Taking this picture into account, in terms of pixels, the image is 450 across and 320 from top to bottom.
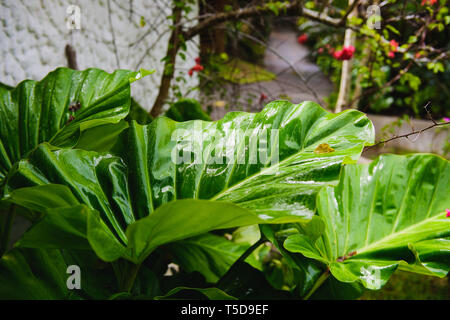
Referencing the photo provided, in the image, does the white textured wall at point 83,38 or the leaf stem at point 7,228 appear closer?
the leaf stem at point 7,228

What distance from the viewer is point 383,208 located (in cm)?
76

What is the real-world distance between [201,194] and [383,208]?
0.41m

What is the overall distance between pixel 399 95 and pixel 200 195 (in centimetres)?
410

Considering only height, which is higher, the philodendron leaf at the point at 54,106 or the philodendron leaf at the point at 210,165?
the philodendron leaf at the point at 54,106

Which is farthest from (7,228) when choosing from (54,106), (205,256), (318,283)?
(318,283)

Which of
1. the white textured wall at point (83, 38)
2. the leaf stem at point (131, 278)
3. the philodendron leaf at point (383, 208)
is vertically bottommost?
the leaf stem at point (131, 278)

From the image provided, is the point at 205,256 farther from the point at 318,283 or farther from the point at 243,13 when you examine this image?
the point at 243,13

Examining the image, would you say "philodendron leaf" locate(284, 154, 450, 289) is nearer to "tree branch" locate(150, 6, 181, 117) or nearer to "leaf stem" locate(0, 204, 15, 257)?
"leaf stem" locate(0, 204, 15, 257)

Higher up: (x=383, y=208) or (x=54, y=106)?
(x=54, y=106)

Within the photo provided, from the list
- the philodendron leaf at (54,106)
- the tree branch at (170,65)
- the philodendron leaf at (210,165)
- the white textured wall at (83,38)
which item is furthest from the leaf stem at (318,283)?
the tree branch at (170,65)

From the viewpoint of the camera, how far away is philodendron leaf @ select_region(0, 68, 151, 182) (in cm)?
77

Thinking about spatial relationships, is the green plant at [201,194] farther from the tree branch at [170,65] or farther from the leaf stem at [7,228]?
the tree branch at [170,65]

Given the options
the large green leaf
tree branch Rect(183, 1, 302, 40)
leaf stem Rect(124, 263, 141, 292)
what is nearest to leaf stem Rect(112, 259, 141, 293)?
leaf stem Rect(124, 263, 141, 292)

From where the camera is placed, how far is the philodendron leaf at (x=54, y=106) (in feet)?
2.54
